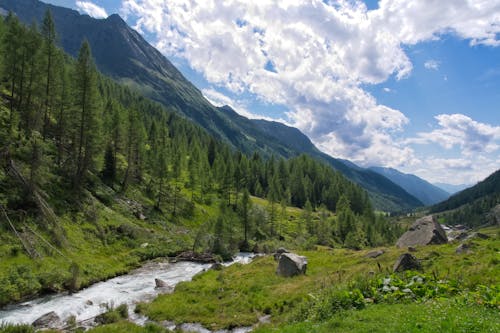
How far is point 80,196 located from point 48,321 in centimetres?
3108

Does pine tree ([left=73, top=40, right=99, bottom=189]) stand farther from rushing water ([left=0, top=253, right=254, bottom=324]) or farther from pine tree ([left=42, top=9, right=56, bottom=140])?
rushing water ([left=0, top=253, right=254, bottom=324])

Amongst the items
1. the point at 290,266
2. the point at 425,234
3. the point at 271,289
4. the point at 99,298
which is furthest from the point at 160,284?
the point at 425,234

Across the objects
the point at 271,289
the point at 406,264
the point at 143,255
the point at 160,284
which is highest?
the point at 406,264

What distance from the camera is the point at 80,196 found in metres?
51.4

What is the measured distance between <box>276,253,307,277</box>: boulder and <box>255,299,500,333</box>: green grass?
1830 centimetres

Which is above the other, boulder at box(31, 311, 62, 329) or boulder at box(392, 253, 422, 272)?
boulder at box(392, 253, 422, 272)

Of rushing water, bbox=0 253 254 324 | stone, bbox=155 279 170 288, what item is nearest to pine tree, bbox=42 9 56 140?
rushing water, bbox=0 253 254 324

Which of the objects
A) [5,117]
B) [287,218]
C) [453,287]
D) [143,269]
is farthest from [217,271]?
[287,218]

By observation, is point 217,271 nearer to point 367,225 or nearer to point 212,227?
point 212,227

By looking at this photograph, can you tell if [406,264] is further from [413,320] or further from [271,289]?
[271,289]

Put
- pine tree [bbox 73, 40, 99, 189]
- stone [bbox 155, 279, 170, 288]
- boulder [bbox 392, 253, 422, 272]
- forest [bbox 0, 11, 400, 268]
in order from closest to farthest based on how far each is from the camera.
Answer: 1. boulder [bbox 392, 253, 422, 272]
2. stone [bbox 155, 279, 170, 288]
3. forest [bbox 0, 11, 400, 268]
4. pine tree [bbox 73, 40, 99, 189]

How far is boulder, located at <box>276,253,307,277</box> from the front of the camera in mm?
36719

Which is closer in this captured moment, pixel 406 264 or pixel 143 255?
pixel 406 264

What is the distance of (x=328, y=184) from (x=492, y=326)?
529 ft
